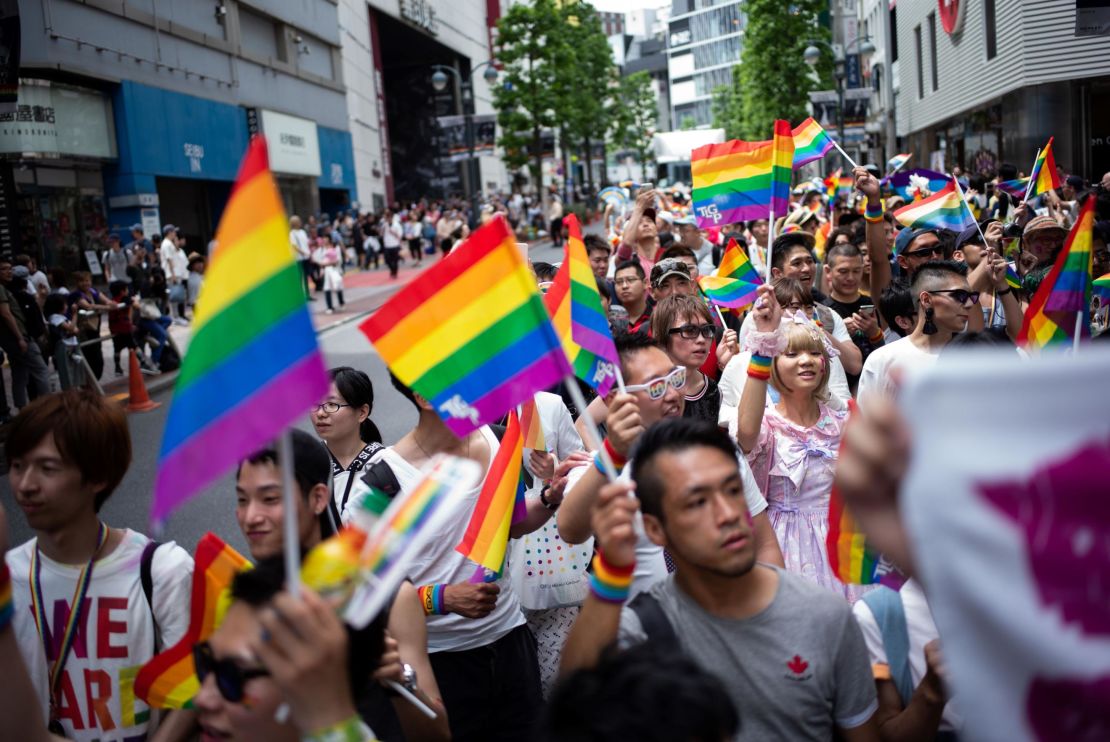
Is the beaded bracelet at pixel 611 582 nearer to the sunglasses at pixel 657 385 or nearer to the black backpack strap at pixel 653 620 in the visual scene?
the black backpack strap at pixel 653 620

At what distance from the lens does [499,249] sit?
301 cm

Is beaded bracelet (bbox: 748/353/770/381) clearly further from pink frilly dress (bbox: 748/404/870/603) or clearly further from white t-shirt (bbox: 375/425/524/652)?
white t-shirt (bbox: 375/425/524/652)

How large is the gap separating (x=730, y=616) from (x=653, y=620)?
190mm

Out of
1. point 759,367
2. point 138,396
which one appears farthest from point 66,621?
point 138,396

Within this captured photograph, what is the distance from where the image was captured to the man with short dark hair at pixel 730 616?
8.24ft

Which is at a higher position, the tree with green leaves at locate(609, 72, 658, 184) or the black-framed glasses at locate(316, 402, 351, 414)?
the tree with green leaves at locate(609, 72, 658, 184)

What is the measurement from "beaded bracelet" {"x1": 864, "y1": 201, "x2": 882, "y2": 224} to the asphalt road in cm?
482

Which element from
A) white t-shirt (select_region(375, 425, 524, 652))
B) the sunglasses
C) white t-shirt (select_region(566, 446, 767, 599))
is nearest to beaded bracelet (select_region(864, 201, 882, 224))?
the sunglasses

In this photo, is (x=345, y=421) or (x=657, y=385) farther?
(x=345, y=421)

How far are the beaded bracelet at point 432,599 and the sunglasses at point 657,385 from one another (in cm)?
100

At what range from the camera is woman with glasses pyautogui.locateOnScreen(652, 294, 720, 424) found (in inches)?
196

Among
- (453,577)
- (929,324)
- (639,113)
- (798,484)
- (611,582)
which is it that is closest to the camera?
A: (611,582)

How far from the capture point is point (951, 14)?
95.4 ft

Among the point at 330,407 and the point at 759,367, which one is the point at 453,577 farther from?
the point at 759,367
